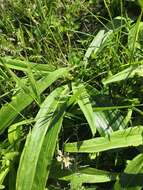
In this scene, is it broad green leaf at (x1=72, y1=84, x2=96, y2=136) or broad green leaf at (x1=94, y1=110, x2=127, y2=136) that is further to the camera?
broad green leaf at (x1=94, y1=110, x2=127, y2=136)

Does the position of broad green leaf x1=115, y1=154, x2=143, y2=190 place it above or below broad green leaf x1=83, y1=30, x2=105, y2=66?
below

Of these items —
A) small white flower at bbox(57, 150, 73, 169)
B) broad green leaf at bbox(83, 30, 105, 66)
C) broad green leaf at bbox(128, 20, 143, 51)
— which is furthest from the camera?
broad green leaf at bbox(83, 30, 105, 66)

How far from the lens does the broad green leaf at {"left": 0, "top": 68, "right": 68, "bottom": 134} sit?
2607mm

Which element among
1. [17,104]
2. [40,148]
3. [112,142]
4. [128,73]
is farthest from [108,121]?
[17,104]

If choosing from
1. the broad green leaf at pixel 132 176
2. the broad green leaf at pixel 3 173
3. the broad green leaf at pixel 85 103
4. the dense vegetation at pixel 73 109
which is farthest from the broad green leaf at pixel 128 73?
the broad green leaf at pixel 3 173

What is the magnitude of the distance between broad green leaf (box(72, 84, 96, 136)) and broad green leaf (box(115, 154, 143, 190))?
0.80 ft

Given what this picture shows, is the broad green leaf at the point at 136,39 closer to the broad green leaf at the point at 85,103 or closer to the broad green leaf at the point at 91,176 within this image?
the broad green leaf at the point at 85,103

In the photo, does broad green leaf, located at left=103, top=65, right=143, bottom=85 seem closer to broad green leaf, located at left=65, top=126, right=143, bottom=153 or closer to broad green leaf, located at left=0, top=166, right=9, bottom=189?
broad green leaf, located at left=65, top=126, right=143, bottom=153

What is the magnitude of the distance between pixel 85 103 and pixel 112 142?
23 centimetres

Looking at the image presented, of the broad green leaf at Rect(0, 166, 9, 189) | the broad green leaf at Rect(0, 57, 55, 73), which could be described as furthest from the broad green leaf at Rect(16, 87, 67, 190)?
the broad green leaf at Rect(0, 57, 55, 73)

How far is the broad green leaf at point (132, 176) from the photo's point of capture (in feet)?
7.82

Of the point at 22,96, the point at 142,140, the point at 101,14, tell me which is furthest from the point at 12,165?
the point at 101,14

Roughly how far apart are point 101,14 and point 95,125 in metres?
0.91

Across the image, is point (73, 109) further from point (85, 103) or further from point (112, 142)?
point (112, 142)
